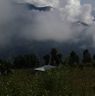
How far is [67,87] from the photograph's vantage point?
590 inches

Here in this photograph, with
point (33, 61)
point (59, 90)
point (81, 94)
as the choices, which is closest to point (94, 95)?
point (81, 94)

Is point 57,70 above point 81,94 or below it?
above

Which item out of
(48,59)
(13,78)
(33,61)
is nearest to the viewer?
(13,78)

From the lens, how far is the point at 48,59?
155 metres

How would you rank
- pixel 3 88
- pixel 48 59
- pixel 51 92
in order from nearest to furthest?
pixel 3 88 → pixel 51 92 → pixel 48 59

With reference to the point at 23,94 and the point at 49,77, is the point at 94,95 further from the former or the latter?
the point at 23,94

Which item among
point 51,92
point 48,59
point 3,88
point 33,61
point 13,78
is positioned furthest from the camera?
point 48,59

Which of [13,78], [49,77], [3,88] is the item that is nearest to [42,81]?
[49,77]

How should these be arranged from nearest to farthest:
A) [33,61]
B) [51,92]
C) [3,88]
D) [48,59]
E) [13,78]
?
1. [3,88]
2. [13,78]
3. [51,92]
4. [33,61]
5. [48,59]

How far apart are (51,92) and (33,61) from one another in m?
127

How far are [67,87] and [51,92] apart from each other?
2.09ft

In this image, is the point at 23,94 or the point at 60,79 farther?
the point at 60,79

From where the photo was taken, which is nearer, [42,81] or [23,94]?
[23,94]

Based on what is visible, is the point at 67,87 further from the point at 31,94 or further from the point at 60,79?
the point at 31,94
